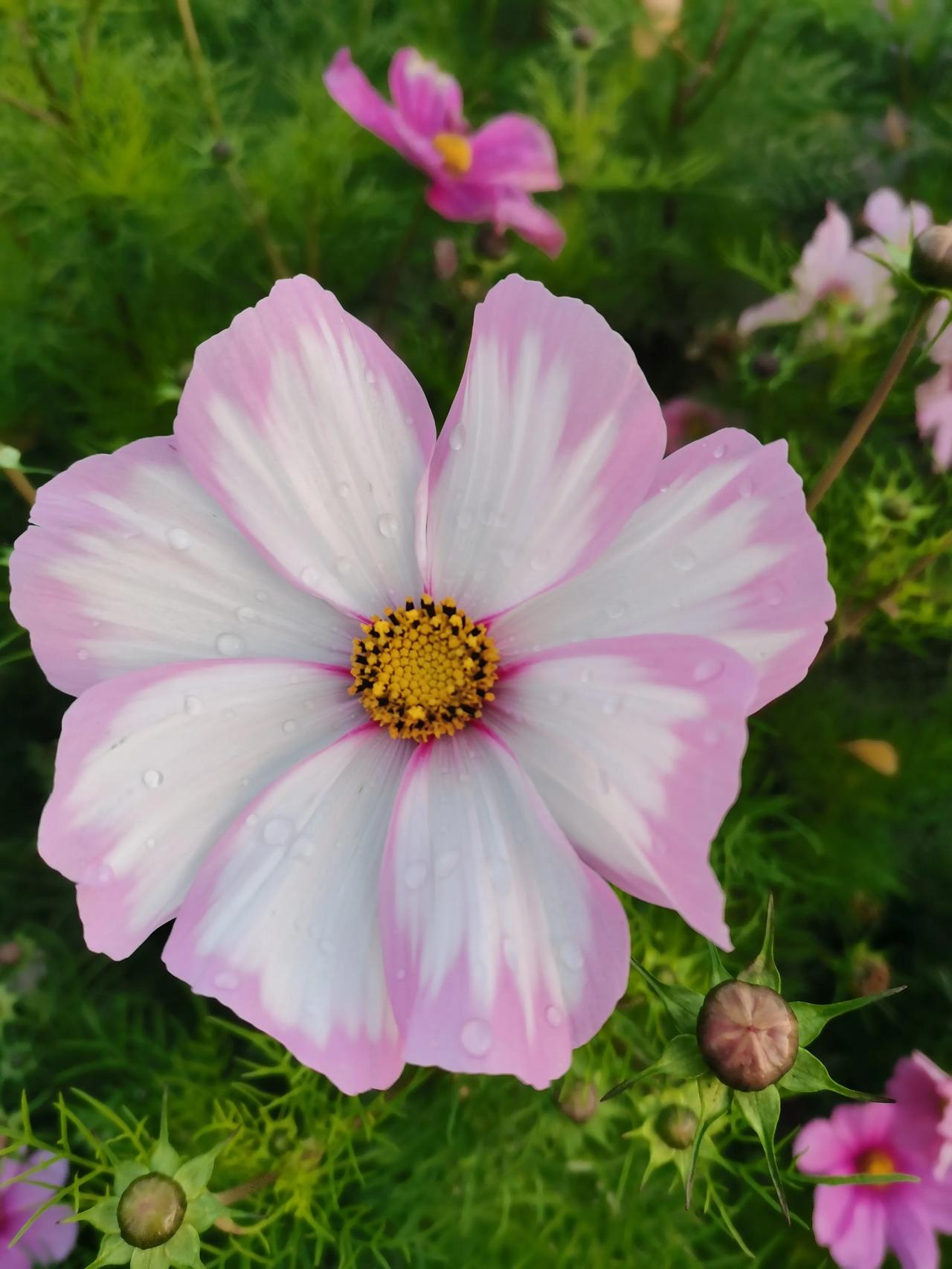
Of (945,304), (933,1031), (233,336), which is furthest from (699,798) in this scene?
(933,1031)

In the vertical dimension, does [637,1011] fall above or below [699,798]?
below

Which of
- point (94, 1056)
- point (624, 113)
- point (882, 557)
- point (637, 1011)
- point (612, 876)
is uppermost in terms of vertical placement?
point (624, 113)

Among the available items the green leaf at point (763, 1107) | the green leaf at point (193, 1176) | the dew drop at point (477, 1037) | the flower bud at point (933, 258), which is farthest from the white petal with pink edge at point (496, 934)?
the flower bud at point (933, 258)

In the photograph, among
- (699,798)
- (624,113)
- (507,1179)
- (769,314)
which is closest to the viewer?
(699,798)

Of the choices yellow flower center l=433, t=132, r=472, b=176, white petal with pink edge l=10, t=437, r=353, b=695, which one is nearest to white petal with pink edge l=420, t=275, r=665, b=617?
white petal with pink edge l=10, t=437, r=353, b=695

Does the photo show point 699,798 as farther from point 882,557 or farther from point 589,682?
point 882,557

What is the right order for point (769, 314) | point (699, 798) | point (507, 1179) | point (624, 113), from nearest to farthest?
1. point (699, 798)
2. point (507, 1179)
3. point (769, 314)
4. point (624, 113)

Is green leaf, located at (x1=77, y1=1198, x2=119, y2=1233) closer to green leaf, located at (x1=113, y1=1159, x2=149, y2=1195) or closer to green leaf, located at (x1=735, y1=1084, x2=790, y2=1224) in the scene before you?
green leaf, located at (x1=113, y1=1159, x2=149, y2=1195)

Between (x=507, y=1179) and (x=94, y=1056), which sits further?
(x=94, y=1056)
